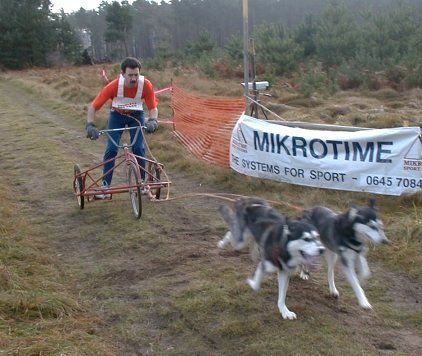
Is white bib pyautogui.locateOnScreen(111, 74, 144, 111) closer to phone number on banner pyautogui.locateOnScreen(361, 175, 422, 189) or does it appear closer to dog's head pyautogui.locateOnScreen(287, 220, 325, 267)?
phone number on banner pyautogui.locateOnScreen(361, 175, 422, 189)

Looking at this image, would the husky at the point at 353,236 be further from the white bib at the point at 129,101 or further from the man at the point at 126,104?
the white bib at the point at 129,101

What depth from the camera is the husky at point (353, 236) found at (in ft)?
12.4

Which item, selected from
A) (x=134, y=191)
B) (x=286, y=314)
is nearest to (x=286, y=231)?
(x=286, y=314)

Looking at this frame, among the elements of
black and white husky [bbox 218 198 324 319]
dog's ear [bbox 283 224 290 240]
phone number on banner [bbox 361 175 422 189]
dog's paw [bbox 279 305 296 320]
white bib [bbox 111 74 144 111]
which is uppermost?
white bib [bbox 111 74 144 111]

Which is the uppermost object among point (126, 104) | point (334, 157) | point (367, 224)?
point (126, 104)

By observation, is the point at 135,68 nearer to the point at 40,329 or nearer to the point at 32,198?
the point at 32,198

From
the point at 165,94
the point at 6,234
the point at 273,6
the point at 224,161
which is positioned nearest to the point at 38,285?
the point at 6,234

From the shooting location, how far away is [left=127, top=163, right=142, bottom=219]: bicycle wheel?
6441mm

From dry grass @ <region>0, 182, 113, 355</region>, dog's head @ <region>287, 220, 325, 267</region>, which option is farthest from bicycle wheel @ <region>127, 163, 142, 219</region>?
dog's head @ <region>287, 220, 325, 267</region>

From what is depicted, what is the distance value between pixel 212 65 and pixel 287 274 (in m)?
23.0

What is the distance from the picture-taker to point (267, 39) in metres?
25.0

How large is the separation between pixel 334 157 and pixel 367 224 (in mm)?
3615

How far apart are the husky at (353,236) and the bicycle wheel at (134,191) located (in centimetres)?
264

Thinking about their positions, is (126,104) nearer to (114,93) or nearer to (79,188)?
(114,93)
